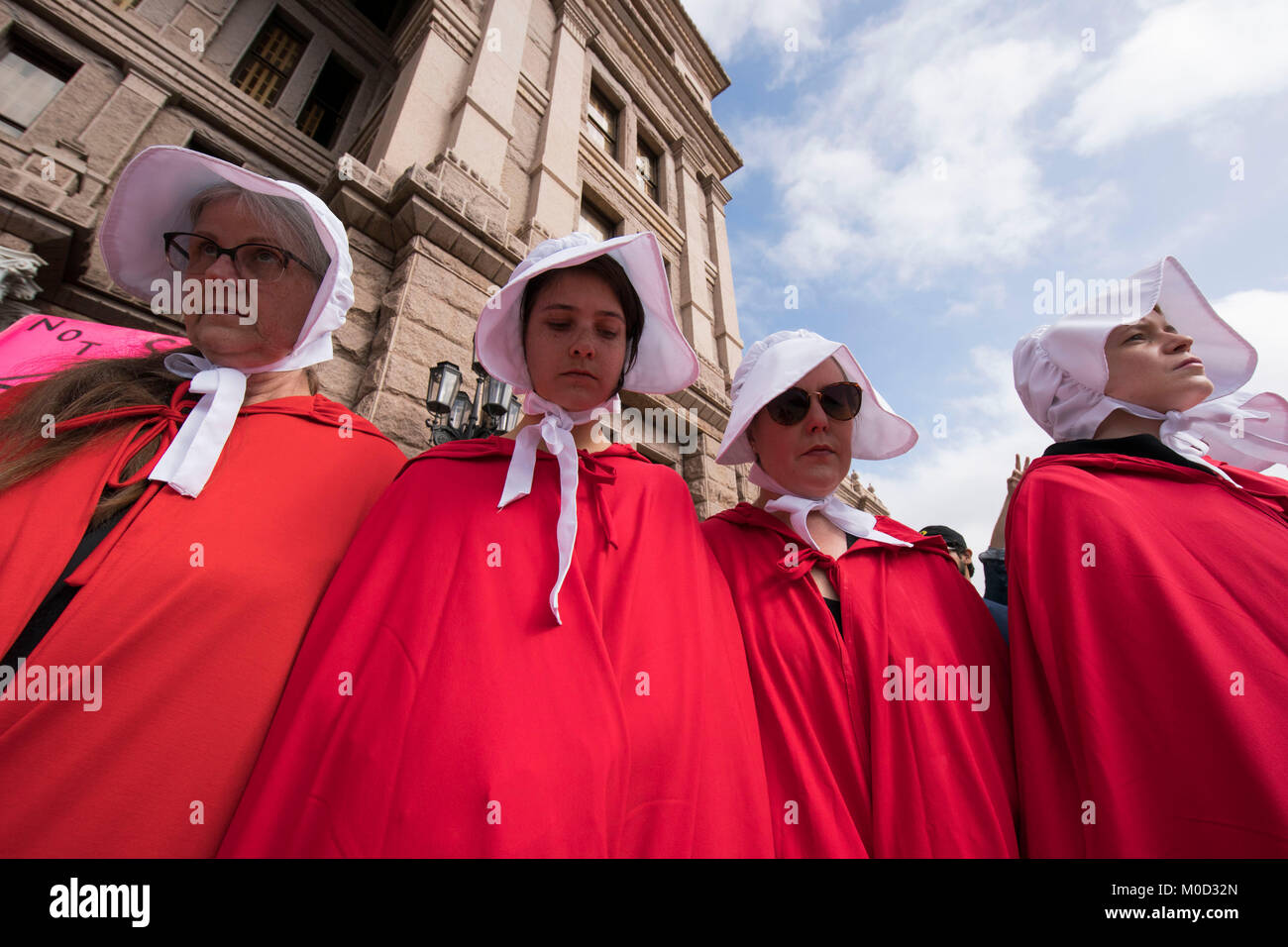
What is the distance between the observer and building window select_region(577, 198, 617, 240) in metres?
8.41

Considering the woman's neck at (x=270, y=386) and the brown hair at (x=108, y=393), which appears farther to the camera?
the woman's neck at (x=270, y=386)

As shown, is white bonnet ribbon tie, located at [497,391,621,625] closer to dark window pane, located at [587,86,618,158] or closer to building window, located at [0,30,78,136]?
building window, located at [0,30,78,136]

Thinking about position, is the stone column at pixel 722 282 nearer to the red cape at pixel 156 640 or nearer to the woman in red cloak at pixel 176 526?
the woman in red cloak at pixel 176 526

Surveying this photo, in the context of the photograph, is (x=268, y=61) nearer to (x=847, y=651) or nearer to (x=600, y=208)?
(x=600, y=208)

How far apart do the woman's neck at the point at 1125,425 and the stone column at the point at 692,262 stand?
7107mm

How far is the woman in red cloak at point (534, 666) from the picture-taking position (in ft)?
2.89

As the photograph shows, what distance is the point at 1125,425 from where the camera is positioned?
167cm

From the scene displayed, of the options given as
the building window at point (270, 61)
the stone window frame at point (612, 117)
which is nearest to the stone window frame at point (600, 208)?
the stone window frame at point (612, 117)

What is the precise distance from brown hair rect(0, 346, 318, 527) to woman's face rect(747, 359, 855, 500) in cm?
186

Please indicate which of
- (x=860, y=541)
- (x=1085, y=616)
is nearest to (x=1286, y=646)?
(x=1085, y=616)

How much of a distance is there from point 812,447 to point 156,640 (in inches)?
72.6

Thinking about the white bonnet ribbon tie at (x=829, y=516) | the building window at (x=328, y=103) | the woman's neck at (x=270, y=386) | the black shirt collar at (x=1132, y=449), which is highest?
the building window at (x=328, y=103)

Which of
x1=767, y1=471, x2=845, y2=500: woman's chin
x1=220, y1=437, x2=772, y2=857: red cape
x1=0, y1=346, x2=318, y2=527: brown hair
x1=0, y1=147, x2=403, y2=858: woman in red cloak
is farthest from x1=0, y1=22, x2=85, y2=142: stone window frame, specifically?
x1=767, y1=471, x2=845, y2=500: woman's chin

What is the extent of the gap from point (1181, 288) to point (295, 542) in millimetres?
3110
